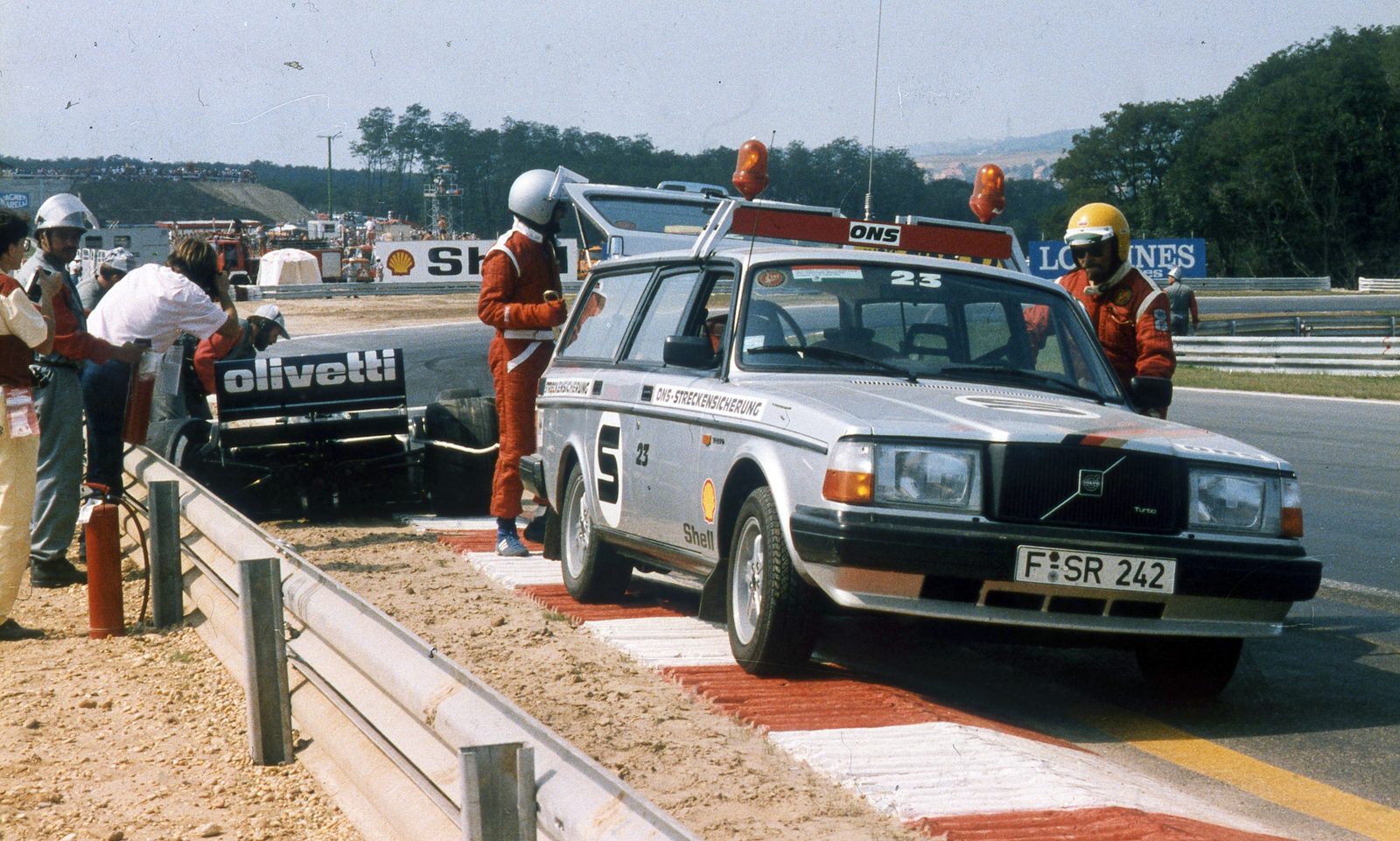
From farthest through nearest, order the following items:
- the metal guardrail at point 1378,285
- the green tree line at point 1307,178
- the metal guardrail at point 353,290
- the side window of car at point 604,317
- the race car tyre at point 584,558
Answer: the green tree line at point 1307,178
the metal guardrail at point 1378,285
the metal guardrail at point 353,290
the side window of car at point 604,317
the race car tyre at point 584,558

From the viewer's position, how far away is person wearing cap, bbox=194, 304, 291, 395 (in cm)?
1012

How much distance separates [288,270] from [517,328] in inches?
1748

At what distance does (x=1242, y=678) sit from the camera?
5.84 metres

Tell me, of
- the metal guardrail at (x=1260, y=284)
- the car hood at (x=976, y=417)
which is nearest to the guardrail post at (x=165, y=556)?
the car hood at (x=976, y=417)

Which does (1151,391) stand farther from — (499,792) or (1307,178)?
(1307,178)

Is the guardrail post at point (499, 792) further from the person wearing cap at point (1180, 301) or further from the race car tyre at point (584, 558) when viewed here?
the person wearing cap at point (1180, 301)

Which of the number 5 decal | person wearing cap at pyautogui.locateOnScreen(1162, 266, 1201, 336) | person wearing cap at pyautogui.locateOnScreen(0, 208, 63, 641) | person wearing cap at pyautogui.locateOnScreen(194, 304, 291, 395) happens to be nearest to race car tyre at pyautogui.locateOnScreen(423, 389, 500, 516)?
person wearing cap at pyautogui.locateOnScreen(194, 304, 291, 395)

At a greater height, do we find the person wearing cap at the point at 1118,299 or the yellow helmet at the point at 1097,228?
the yellow helmet at the point at 1097,228

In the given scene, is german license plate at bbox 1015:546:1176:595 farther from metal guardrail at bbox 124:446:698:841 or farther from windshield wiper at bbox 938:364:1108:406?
metal guardrail at bbox 124:446:698:841

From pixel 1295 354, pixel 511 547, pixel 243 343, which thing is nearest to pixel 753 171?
pixel 511 547

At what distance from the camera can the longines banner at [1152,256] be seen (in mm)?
38500

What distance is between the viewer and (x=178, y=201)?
14762 cm

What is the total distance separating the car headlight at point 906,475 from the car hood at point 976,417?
5 centimetres

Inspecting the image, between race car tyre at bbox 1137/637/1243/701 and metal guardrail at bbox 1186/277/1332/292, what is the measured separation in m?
65.7
